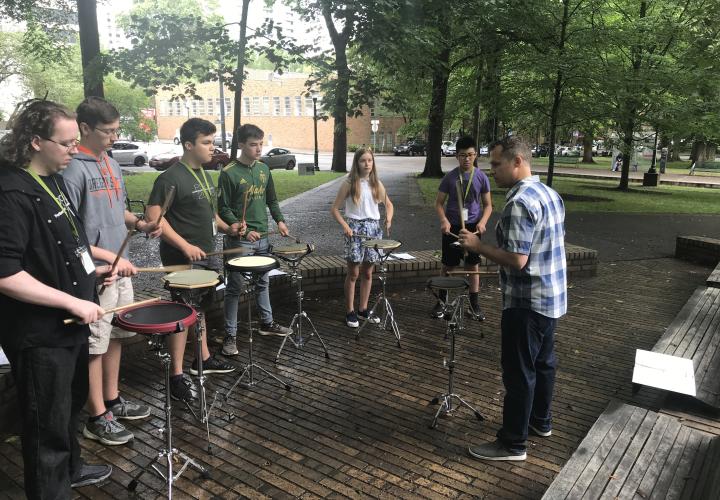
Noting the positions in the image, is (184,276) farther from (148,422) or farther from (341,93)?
(341,93)

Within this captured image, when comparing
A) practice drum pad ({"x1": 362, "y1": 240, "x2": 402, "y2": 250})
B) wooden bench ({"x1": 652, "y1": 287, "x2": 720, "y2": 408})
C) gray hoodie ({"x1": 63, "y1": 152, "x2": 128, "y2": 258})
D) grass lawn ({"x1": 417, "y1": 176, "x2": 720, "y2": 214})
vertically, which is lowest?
wooden bench ({"x1": 652, "y1": 287, "x2": 720, "y2": 408})

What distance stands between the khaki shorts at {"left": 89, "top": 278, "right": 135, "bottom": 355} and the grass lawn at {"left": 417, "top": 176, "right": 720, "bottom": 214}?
1196 centimetres

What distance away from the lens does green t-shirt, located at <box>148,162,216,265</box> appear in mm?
3932

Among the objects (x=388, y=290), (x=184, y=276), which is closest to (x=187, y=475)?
(x=184, y=276)

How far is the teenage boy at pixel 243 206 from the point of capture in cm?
457

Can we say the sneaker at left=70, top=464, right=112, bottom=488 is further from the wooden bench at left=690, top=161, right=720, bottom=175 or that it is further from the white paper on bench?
the wooden bench at left=690, top=161, right=720, bottom=175

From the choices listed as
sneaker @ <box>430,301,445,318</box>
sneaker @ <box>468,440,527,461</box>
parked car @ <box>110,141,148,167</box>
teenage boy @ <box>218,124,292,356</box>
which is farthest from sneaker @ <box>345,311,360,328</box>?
parked car @ <box>110,141,148,167</box>

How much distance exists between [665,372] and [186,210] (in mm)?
3840

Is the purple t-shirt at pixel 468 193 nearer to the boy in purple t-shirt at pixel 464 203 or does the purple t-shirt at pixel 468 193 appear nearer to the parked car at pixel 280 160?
the boy in purple t-shirt at pixel 464 203

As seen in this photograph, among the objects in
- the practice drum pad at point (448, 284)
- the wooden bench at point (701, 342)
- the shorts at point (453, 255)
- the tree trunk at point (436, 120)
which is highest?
the tree trunk at point (436, 120)

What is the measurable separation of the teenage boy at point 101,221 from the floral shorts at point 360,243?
217 centimetres

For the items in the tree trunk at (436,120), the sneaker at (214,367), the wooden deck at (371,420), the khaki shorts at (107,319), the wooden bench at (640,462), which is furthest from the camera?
the tree trunk at (436,120)

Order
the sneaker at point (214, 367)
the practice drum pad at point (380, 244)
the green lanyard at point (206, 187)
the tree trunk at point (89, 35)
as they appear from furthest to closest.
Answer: the tree trunk at point (89, 35)
the practice drum pad at point (380, 244)
the sneaker at point (214, 367)
the green lanyard at point (206, 187)

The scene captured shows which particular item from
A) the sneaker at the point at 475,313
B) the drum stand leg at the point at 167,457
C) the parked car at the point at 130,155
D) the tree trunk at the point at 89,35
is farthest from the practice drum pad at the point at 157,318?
the parked car at the point at 130,155
